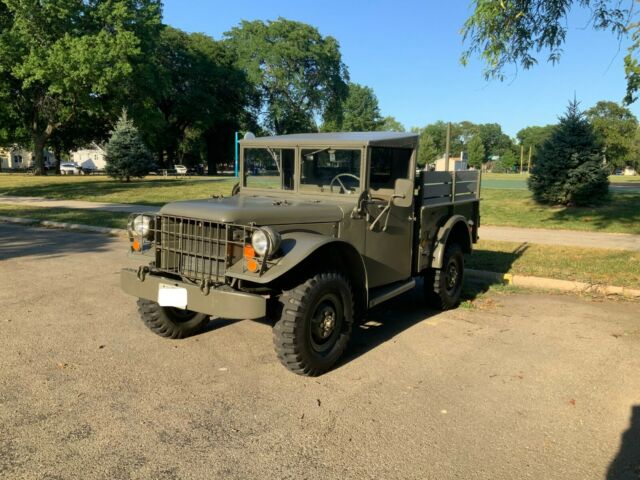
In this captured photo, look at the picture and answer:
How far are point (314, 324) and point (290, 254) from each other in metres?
0.62

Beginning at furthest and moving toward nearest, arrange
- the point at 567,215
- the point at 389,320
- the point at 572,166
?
1. the point at 572,166
2. the point at 567,215
3. the point at 389,320

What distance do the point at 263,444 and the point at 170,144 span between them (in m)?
50.9

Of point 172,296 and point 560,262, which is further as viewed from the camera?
point 560,262

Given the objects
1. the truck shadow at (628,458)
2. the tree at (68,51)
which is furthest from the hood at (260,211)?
the tree at (68,51)

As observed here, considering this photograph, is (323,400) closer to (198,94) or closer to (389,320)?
(389,320)

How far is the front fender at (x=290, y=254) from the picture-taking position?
3.57 metres

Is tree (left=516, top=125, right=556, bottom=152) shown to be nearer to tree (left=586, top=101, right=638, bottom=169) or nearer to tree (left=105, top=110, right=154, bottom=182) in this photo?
tree (left=586, top=101, right=638, bottom=169)

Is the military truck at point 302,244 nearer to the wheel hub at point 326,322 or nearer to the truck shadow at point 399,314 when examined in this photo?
the wheel hub at point 326,322

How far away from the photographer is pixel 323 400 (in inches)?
142

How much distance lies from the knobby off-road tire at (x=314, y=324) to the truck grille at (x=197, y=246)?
534mm

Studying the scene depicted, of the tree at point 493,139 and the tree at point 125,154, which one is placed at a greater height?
the tree at point 493,139

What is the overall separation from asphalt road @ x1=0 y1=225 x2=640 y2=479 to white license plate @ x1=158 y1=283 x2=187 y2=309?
1.78 feet

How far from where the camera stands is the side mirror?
174 inches

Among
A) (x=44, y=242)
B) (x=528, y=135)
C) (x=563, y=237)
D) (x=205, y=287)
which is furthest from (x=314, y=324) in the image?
(x=528, y=135)
